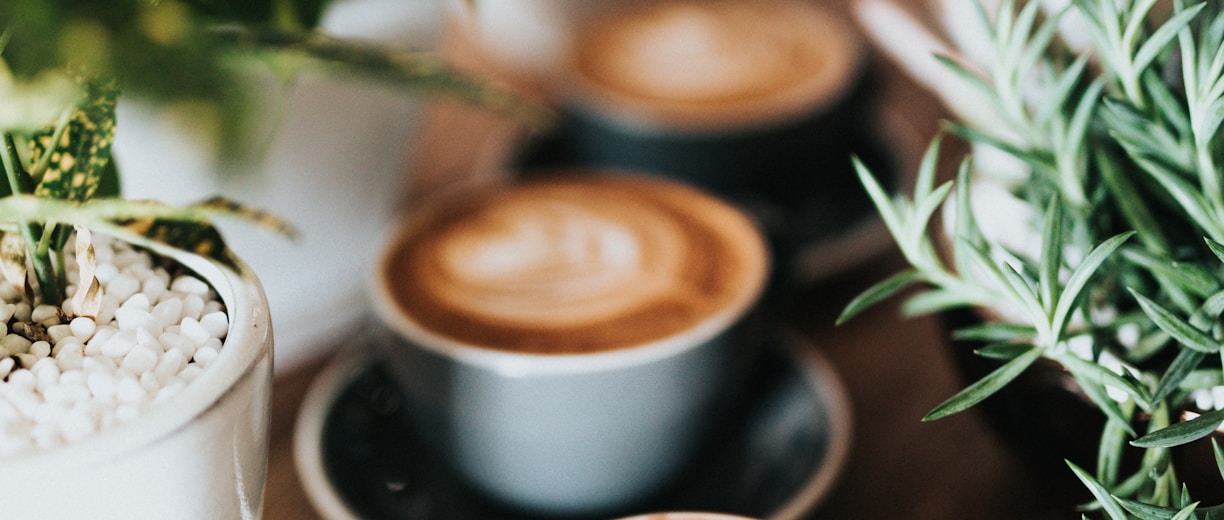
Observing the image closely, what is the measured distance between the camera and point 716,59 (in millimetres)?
733

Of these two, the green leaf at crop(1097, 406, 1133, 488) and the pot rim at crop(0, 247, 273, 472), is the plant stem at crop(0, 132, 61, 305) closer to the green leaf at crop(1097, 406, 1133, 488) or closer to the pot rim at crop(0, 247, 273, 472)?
the pot rim at crop(0, 247, 273, 472)

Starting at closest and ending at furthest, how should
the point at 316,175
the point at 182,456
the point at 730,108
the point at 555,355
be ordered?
the point at 182,456 → the point at 555,355 → the point at 316,175 → the point at 730,108

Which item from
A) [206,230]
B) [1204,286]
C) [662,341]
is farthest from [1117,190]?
[206,230]

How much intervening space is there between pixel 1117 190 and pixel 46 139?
333 mm

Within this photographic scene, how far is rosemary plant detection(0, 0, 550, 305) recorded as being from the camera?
0.75 feet

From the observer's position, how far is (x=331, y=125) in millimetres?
511

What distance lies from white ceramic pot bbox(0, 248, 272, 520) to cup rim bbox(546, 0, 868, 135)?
1.35 feet

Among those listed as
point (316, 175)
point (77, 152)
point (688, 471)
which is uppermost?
point (77, 152)

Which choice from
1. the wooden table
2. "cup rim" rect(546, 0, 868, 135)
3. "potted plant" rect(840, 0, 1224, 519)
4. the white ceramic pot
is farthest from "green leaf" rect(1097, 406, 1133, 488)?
"cup rim" rect(546, 0, 868, 135)

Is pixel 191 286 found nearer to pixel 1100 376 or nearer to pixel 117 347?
pixel 117 347

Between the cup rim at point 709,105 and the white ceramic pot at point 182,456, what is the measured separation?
1.35 ft

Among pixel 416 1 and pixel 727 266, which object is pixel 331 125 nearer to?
pixel 416 1

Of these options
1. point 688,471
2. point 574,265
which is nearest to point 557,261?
point 574,265

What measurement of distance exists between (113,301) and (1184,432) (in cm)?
30
